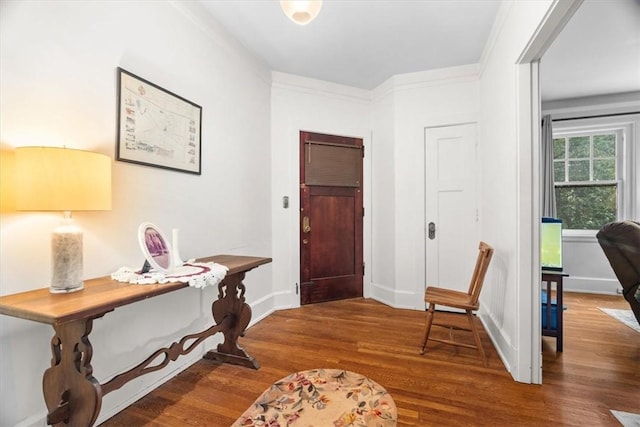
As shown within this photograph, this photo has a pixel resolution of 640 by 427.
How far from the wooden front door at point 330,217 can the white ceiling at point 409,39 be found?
0.86 metres

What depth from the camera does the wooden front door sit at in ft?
11.5

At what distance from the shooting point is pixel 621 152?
3857mm

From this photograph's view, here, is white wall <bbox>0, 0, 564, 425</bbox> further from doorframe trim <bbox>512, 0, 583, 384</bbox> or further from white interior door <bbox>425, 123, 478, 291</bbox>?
white interior door <bbox>425, 123, 478, 291</bbox>

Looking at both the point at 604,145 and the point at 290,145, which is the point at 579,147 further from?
the point at 290,145

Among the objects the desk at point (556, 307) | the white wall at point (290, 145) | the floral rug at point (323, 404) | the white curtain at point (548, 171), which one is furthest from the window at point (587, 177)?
the floral rug at point (323, 404)

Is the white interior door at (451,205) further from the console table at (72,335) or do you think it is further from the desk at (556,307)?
the console table at (72,335)

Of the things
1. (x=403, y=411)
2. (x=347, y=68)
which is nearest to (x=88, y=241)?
(x=403, y=411)

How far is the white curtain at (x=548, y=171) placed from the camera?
390 centimetres

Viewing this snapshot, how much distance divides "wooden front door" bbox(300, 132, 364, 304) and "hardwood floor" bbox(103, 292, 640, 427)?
2.26 ft

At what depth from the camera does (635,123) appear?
3.71m

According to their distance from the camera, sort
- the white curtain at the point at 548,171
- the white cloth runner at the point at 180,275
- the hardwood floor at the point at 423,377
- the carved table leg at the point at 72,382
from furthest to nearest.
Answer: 1. the white curtain at the point at 548,171
2. the hardwood floor at the point at 423,377
3. the white cloth runner at the point at 180,275
4. the carved table leg at the point at 72,382

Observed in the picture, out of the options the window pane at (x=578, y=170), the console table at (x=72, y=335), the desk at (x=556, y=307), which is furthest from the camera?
the window pane at (x=578, y=170)

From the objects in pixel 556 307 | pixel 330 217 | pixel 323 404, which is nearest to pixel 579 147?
pixel 556 307

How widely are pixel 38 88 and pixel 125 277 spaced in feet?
3.16
